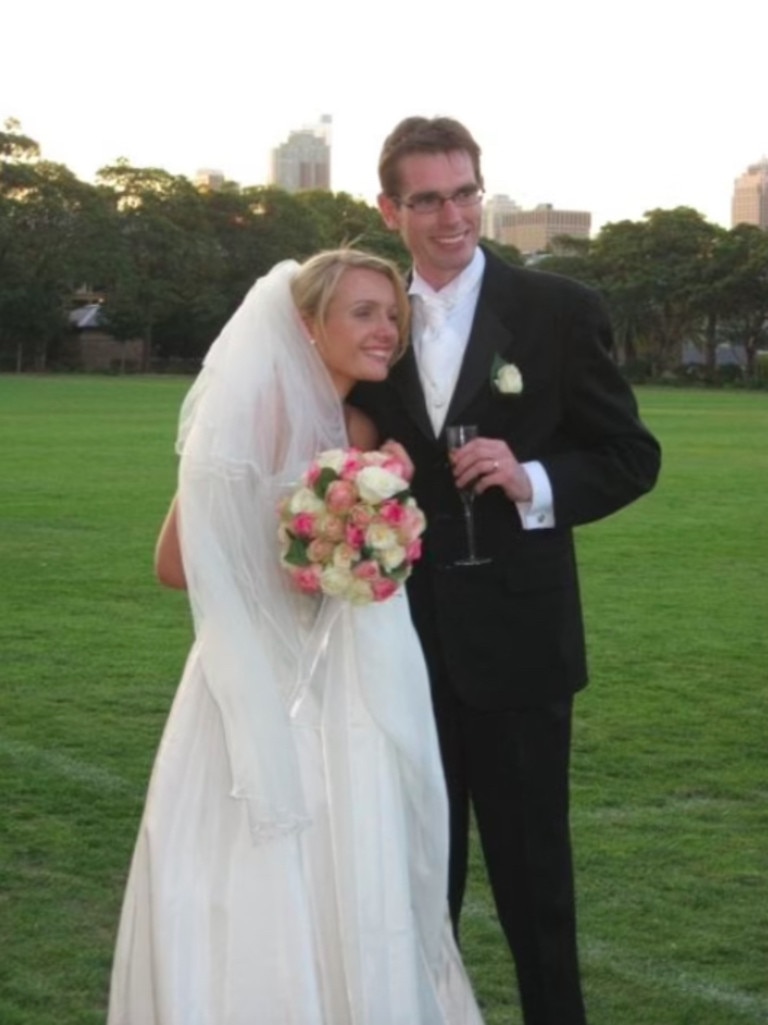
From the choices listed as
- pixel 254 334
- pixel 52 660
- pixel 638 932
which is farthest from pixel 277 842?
pixel 52 660

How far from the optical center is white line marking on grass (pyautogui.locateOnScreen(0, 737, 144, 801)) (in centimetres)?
870

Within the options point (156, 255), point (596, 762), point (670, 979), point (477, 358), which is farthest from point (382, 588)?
point (156, 255)

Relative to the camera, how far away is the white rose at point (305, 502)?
4.65 m

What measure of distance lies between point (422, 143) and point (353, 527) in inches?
41.7

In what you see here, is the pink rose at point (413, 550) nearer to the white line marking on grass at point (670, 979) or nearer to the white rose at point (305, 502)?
the white rose at point (305, 502)

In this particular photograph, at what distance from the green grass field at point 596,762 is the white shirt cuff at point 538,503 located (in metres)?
1.82

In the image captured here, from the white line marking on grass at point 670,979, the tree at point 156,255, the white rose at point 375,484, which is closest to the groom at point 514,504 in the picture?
the white rose at point 375,484

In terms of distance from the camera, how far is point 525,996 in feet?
17.0

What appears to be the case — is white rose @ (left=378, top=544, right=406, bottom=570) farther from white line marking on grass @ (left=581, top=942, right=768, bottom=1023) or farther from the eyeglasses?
white line marking on grass @ (left=581, top=942, right=768, bottom=1023)

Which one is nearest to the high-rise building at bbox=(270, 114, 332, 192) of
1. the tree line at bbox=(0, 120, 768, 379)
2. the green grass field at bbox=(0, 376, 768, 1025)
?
the tree line at bbox=(0, 120, 768, 379)

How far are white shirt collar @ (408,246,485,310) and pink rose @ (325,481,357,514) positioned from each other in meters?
0.76

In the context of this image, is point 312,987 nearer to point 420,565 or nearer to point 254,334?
point 420,565

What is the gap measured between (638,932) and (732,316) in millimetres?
94342

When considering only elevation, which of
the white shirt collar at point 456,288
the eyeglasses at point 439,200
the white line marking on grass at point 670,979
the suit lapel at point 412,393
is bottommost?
the white line marking on grass at point 670,979
